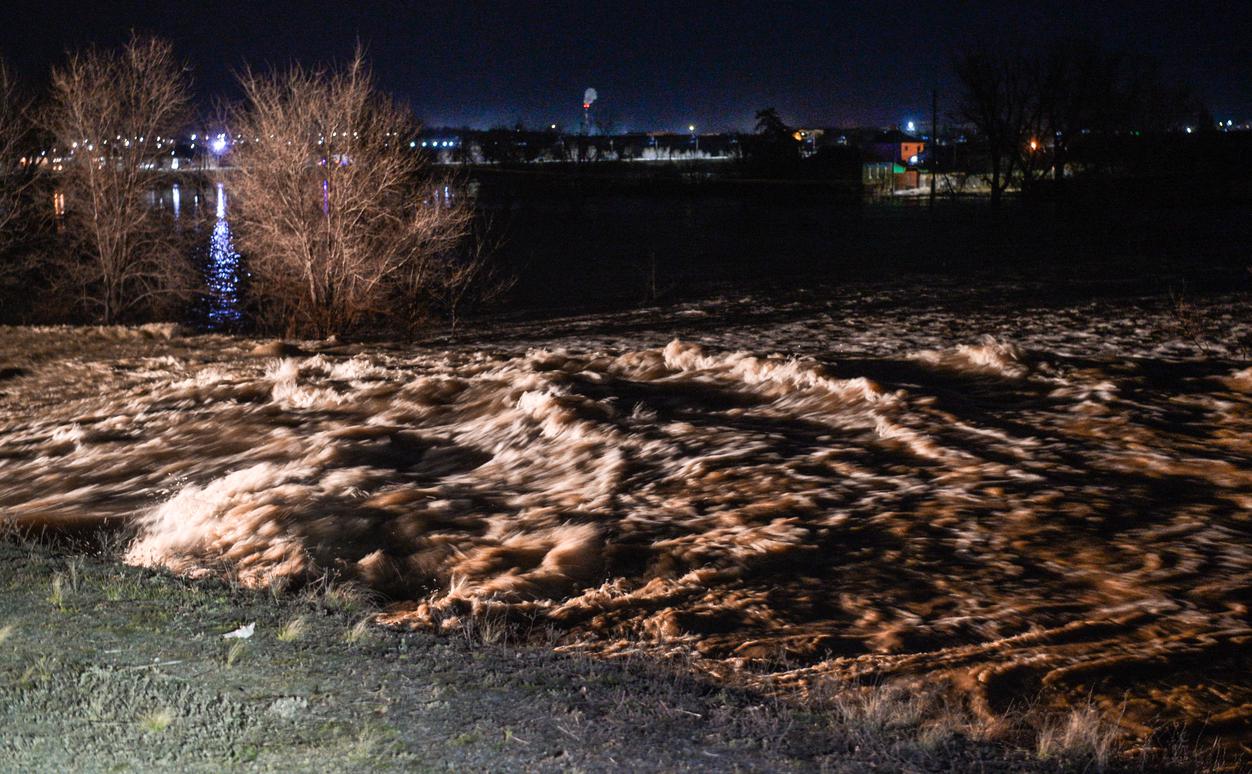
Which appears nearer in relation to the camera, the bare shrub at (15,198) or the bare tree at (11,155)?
the bare tree at (11,155)

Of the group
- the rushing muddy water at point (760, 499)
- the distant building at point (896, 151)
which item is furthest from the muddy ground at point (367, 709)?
the distant building at point (896, 151)

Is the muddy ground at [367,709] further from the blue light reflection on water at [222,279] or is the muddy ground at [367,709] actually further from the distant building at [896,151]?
the distant building at [896,151]

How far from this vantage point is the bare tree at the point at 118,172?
34406 millimetres

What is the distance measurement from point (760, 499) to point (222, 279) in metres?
38.8

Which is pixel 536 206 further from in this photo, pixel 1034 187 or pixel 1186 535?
pixel 1186 535

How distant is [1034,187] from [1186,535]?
81.1 meters

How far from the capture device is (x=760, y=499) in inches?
411

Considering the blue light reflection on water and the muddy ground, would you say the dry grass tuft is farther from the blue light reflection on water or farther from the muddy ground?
the blue light reflection on water

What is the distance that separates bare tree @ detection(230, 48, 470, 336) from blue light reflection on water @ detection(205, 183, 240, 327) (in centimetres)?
316

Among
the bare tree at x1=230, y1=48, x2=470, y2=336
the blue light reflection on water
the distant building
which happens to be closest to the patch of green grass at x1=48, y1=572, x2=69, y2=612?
the bare tree at x1=230, y1=48, x2=470, y2=336

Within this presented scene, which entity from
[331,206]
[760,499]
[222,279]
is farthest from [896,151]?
[760,499]

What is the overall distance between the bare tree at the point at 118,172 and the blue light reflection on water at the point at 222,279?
5.07 feet

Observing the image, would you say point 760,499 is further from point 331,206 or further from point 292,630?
point 331,206

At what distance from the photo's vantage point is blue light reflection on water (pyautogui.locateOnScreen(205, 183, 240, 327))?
119ft
